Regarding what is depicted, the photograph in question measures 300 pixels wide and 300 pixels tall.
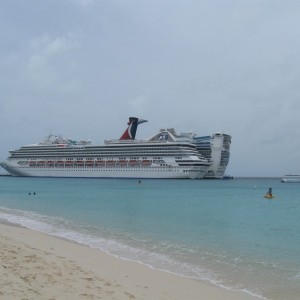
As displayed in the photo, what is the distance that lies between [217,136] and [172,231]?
74.2 m

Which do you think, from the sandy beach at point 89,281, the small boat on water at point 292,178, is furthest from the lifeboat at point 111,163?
the sandy beach at point 89,281

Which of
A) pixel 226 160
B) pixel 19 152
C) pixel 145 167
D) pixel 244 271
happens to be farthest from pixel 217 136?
pixel 244 271

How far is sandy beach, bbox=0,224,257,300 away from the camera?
209 inches

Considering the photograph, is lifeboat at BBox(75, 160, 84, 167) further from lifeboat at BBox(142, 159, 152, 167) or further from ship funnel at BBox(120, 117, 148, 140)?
lifeboat at BBox(142, 159, 152, 167)

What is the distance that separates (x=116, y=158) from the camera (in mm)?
84500

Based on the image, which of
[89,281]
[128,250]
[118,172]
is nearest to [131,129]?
[118,172]

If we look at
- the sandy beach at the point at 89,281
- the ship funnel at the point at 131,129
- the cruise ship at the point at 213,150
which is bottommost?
the sandy beach at the point at 89,281

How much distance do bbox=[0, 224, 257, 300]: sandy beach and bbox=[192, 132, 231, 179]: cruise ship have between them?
79070mm

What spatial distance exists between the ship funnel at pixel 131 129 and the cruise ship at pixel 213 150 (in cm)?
1535

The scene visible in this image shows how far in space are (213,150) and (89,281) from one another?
82.2 meters

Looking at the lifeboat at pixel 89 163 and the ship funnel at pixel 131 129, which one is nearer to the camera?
the lifeboat at pixel 89 163

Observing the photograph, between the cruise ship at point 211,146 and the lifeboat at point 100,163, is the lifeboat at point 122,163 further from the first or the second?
the cruise ship at point 211,146

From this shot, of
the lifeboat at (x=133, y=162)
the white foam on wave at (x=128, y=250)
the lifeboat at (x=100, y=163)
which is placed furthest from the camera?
the lifeboat at (x=100, y=163)

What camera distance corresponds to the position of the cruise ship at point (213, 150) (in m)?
87.2
